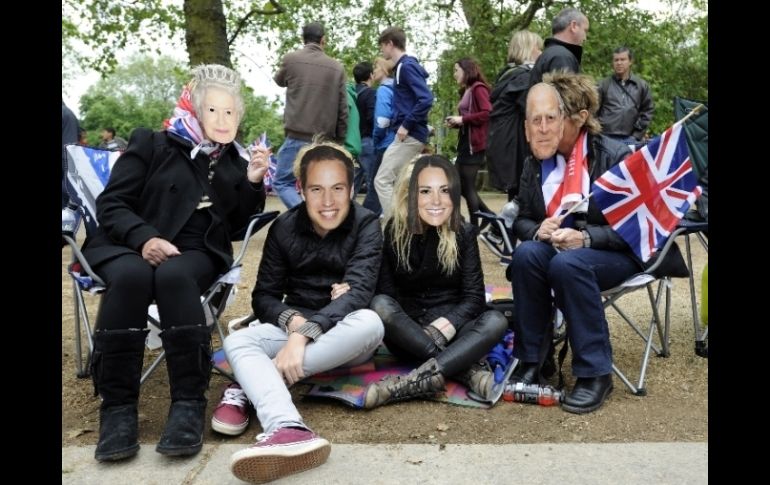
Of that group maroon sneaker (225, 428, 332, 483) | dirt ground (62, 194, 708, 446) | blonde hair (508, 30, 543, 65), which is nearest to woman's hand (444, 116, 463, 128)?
blonde hair (508, 30, 543, 65)

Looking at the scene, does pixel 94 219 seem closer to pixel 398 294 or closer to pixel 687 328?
pixel 398 294

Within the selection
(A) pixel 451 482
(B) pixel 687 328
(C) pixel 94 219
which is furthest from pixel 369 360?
(B) pixel 687 328

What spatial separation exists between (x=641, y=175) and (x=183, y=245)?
6.50 feet

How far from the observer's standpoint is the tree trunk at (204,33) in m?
8.11

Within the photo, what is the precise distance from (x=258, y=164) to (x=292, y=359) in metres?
0.93

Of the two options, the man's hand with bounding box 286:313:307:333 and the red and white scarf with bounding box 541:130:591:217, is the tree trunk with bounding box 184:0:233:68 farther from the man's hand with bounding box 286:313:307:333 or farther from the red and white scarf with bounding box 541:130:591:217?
the man's hand with bounding box 286:313:307:333

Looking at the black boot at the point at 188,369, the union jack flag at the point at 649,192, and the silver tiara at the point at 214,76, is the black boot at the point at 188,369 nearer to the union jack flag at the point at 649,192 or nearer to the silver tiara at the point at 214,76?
the silver tiara at the point at 214,76

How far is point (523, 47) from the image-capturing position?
17.9 feet

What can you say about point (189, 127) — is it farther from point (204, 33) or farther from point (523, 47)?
point (204, 33)

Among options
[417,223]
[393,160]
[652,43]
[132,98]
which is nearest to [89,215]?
[417,223]

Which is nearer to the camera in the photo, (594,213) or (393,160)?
(594,213)

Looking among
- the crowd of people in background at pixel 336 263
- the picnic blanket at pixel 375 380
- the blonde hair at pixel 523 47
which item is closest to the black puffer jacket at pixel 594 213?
the crowd of people in background at pixel 336 263

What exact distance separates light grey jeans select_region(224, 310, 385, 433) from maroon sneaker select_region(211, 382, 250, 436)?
0.11 meters

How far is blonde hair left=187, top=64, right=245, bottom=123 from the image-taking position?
Answer: 3.24m
